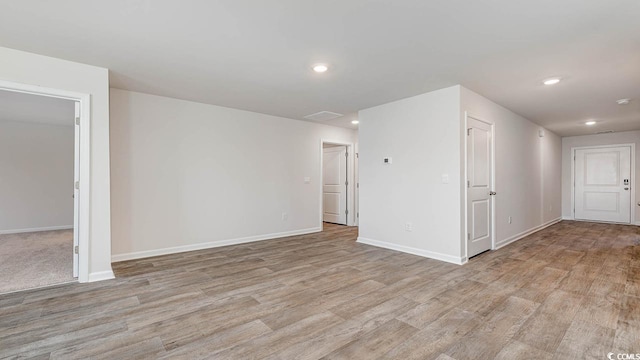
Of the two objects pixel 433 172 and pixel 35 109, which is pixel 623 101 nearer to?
pixel 433 172

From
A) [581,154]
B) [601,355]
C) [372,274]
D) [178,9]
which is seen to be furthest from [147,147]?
[581,154]

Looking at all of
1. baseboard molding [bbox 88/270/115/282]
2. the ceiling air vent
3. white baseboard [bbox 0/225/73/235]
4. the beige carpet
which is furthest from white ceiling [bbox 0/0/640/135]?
white baseboard [bbox 0/225/73/235]

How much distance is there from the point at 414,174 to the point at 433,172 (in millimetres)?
308

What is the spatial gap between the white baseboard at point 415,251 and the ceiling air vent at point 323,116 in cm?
236

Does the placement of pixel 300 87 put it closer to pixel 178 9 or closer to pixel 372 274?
pixel 178 9

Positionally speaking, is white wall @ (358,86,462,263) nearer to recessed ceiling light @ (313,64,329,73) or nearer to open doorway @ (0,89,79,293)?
recessed ceiling light @ (313,64,329,73)

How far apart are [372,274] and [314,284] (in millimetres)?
749

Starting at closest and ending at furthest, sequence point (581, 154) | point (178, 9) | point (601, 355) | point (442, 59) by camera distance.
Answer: point (601, 355)
point (178, 9)
point (442, 59)
point (581, 154)

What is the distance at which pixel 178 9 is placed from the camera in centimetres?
214

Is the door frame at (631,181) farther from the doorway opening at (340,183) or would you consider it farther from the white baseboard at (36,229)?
the white baseboard at (36,229)

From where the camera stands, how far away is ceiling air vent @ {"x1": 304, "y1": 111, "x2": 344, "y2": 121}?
538 centimetres

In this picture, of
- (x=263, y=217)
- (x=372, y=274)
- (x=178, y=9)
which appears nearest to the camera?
(x=178, y=9)

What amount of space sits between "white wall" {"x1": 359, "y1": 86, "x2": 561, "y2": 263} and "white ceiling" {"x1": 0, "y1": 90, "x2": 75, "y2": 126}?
16.1ft

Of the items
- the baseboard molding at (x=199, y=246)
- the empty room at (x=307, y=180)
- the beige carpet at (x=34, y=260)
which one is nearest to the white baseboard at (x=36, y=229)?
the empty room at (x=307, y=180)
